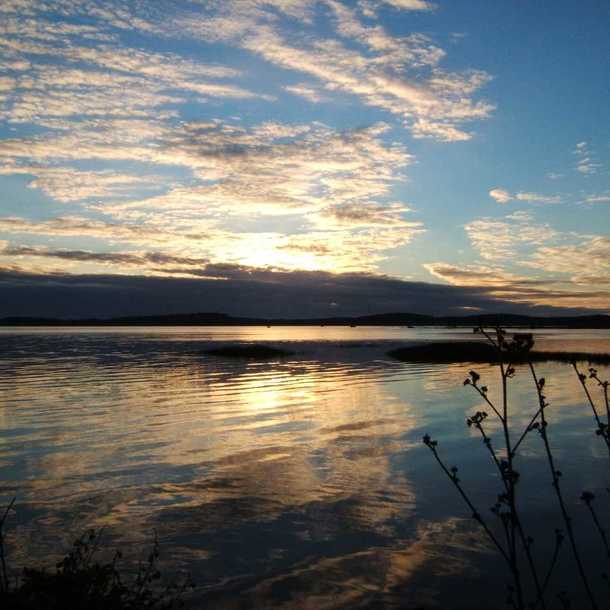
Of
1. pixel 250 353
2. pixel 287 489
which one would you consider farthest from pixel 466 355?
pixel 287 489

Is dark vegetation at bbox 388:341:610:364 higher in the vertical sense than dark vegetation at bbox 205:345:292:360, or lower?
higher

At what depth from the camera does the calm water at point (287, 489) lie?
378 inches

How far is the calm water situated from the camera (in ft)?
31.5

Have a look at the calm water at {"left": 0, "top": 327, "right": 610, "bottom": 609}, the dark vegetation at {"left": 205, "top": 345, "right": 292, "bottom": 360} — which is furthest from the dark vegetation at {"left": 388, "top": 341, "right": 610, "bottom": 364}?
the calm water at {"left": 0, "top": 327, "right": 610, "bottom": 609}

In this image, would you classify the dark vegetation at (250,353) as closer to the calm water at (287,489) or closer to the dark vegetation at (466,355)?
the dark vegetation at (466,355)

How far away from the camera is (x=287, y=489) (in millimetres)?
14062

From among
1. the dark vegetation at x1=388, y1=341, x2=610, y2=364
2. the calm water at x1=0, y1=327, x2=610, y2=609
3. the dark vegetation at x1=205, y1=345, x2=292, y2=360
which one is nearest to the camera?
the calm water at x1=0, y1=327, x2=610, y2=609

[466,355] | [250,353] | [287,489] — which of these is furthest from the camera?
[250,353]

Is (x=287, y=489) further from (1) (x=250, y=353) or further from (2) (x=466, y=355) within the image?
(1) (x=250, y=353)

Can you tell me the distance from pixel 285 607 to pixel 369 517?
3.99 m

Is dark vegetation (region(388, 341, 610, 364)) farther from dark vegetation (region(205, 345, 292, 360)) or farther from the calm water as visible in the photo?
the calm water

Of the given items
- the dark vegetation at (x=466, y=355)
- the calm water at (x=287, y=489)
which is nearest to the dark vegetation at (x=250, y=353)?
the dark vegetation at (x=466, y=355)

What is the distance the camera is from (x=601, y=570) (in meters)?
9.71

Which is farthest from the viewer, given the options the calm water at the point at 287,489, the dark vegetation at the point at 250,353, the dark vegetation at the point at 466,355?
the dark vegetation at the point at 250,353
